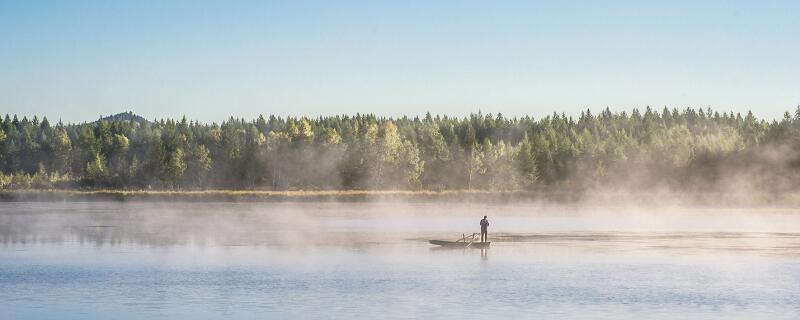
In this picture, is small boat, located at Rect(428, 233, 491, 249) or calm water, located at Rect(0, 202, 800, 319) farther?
small boat, located at Rect(428, 233, 491, 249)

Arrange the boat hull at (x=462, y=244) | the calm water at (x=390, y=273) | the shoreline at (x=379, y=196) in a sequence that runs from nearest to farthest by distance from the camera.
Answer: the calm water at (x=390, y=273) < the boat hull at (x=462, y=244) < the shoreline at (x=379, y=196)

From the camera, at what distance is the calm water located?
36.7 meters

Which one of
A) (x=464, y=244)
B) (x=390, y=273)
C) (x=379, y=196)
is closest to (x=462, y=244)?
(x=464, y=244)

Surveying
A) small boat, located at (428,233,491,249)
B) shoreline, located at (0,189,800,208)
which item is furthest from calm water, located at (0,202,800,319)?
shoreline, located at (0,189,800,208)

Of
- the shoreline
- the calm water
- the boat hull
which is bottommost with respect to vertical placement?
the calm water

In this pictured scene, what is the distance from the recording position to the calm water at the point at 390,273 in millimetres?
36656

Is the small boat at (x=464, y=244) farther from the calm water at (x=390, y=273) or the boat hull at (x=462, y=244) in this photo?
the calm water at (x=390, y=273)

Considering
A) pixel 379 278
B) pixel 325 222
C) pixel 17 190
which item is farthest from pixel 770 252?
pixel 17 190

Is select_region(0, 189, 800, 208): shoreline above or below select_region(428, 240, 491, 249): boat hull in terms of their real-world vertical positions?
above

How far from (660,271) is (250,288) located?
19184 millimetres

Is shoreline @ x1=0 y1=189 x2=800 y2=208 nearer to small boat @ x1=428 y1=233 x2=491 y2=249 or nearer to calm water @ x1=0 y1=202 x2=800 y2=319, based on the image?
calm water @ x1=0 y1=202 x2=800 y2=319

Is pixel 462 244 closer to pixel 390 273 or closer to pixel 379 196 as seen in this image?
pixel 390 273

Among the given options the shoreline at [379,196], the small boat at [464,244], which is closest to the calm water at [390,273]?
the small boat at [464,244]

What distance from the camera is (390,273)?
48312 millimetres
